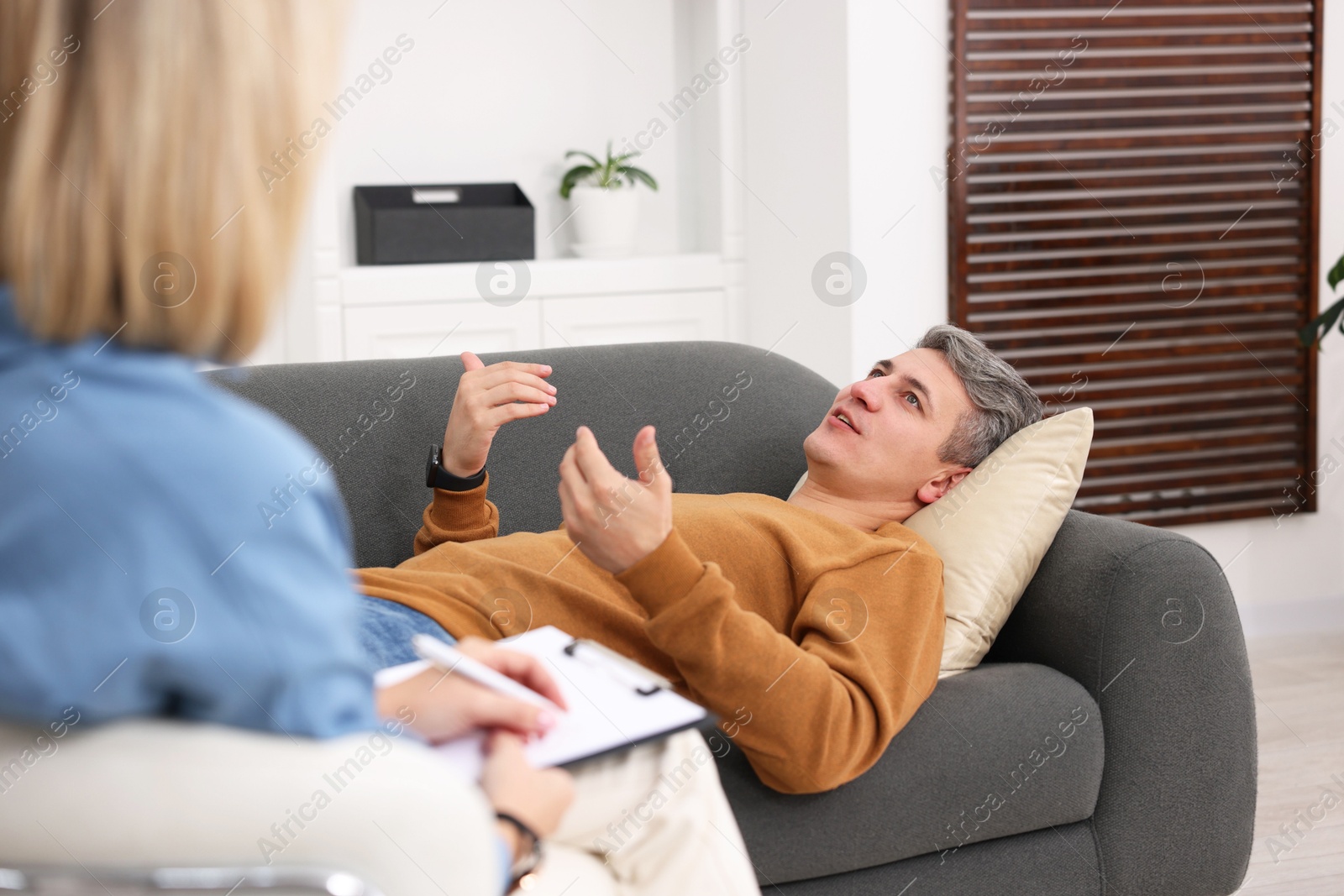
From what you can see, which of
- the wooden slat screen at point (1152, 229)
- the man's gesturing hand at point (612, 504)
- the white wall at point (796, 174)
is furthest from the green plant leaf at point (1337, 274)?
the man's gesturing hand at point (612, 504)

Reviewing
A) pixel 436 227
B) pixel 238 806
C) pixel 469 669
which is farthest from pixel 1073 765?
pixel 436 227

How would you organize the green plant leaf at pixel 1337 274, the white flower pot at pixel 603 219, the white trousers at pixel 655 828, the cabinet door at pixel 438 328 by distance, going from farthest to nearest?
the white flower pot at pixel 603 219, the cabinet door at pixel 438 328, the green plant leaf at pixel 1337 274, the white trousers at pixel 655 828

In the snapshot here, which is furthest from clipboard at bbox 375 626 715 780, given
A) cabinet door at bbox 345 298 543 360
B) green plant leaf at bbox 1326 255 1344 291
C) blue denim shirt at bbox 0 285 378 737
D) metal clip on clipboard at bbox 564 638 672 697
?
green plant leaf at bbox 1326 255 1344 291

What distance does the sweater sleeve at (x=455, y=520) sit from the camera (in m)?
1.82

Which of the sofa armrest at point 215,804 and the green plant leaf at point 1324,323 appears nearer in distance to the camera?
the sofa armrest at point 215,804

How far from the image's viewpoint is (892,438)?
1.82 meters

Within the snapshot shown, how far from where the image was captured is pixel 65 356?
634 mm

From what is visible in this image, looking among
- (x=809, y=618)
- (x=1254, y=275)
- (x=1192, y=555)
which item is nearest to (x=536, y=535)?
(x=809, y=618)

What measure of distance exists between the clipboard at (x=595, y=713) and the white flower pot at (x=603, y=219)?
2.57m

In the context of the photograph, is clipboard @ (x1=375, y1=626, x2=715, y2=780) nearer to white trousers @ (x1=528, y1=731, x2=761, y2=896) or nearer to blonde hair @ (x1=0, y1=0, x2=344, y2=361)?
white trousers @ (x1=528, y1=731, x2=761, y2=896)

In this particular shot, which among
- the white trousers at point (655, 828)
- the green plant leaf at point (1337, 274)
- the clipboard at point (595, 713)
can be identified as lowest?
the white trousers at point (655, 828)

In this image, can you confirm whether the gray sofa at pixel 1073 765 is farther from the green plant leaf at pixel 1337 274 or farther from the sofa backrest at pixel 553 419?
the green plant leaf at pixel 1337 274

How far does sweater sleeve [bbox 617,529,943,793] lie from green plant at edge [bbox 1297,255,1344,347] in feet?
7.30

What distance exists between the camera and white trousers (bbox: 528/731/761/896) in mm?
977
